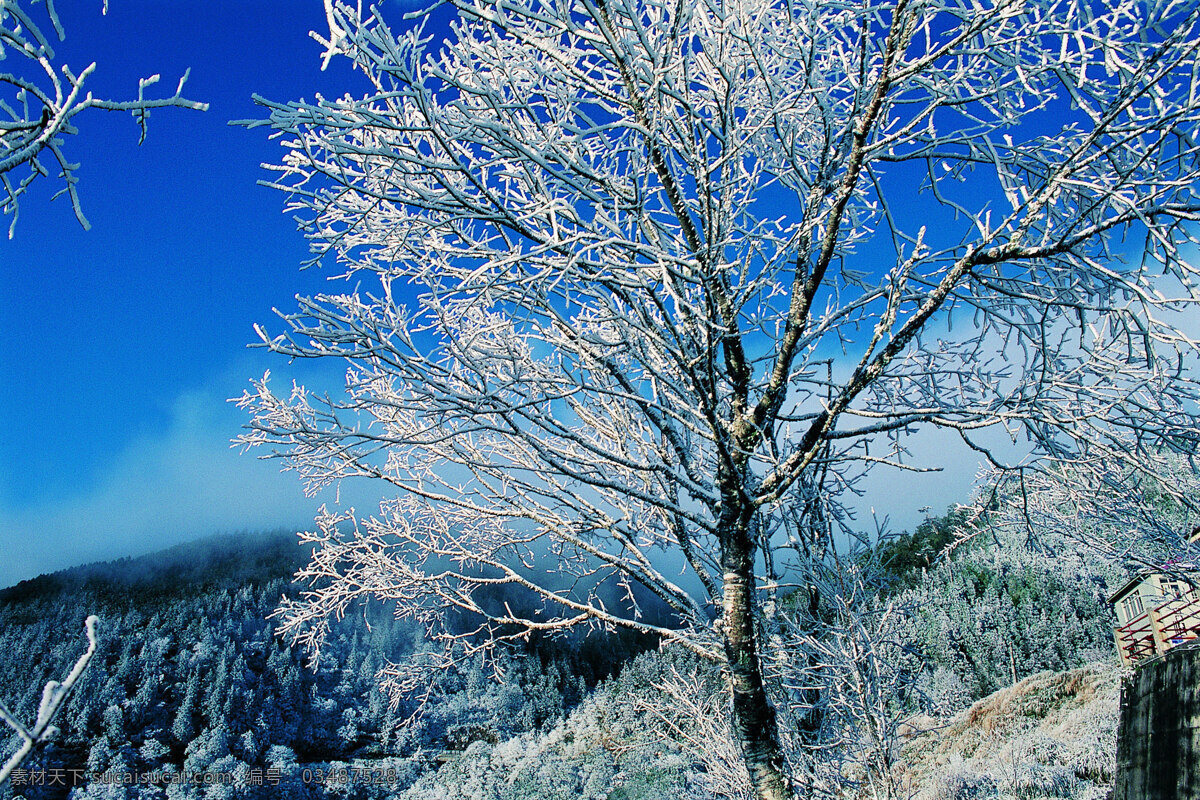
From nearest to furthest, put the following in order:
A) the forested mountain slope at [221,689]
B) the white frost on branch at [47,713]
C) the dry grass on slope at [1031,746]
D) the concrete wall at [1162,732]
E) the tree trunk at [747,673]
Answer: the white frost on branch at [47,713], the tree trunk at [747,673], the concrete wall at [1162,732], the dry grass on slope at [1031,746], the forested mountain slope at [221,689]

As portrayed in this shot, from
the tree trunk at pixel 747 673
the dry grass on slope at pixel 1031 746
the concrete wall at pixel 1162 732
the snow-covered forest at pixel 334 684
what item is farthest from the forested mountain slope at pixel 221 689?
the tree trunk at pixel 747 673

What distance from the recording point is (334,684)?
2381 cm

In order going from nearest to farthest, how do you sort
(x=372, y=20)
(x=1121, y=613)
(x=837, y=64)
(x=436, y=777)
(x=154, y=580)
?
(x=372, y=20) → (x=837, y=64) → (x=1121, y=613) → (x=436, y=777) → (x=154, y=580)

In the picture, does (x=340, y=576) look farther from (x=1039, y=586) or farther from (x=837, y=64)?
(x=1039, y=586)

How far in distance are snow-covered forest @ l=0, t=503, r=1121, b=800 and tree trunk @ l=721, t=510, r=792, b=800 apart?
45.8 ft

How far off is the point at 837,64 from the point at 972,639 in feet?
79.5

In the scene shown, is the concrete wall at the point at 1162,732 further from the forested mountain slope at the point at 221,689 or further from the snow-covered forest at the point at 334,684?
the forested mountain slope at the point at 221,689

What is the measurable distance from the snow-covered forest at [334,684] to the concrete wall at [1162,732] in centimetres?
1035

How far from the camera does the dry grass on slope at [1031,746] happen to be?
8344 mm

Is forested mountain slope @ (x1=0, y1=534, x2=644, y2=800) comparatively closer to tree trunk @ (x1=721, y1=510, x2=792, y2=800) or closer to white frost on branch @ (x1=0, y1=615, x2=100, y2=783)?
tree trunk @ (x1=721, y1=510, x2=792, y2=800)

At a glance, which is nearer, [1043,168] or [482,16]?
[482,16]

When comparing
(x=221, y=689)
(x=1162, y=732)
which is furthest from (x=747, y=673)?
(x=221, y=689)

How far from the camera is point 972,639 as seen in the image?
21.4 meters

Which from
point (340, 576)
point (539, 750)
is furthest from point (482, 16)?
point (539, 750)
